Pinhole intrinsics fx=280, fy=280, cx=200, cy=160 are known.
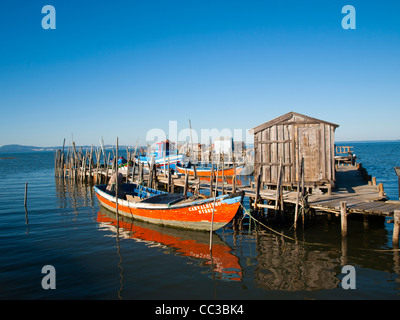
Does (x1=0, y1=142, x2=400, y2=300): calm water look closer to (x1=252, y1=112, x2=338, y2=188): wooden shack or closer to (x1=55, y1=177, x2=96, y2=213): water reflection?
(x1=252, y1=112, x2=338, y2=188): wooden shack

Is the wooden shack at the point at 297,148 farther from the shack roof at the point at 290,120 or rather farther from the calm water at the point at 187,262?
the calm water at the point at 187,262

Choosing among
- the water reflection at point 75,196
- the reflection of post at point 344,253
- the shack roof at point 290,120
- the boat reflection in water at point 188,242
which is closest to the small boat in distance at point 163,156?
the water reflection at point 75,196

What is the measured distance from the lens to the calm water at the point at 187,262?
8.03 m

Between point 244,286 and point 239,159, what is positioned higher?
point 239,159

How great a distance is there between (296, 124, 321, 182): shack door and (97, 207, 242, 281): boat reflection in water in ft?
22.3

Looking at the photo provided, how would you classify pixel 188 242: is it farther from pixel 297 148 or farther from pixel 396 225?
pixel 297 148

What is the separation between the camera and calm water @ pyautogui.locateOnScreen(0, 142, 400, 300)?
8.03 metres

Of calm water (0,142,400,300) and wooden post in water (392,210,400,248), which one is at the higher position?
wooden post in water (392,210,400,248)

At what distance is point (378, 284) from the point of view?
812 cm

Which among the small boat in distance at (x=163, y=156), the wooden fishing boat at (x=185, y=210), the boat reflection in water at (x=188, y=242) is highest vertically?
the small boat in distance at (x=163, y=156)

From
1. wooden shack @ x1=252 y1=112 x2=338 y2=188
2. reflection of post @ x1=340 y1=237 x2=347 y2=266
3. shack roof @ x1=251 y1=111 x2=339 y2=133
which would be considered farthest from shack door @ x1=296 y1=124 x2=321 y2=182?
reflection of post @ x1=340 y1=237 x2=347 y2=266

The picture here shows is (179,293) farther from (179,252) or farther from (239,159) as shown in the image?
(239,159)

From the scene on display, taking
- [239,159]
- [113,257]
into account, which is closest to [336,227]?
[113,257]
